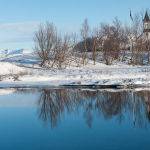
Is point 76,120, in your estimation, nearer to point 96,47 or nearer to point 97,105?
point 97,105

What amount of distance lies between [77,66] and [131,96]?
1288 inches

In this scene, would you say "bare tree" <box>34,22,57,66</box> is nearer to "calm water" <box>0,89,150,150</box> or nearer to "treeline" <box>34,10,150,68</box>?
"treeline" <box>34,10,150,68</box>

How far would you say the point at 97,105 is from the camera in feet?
73.6

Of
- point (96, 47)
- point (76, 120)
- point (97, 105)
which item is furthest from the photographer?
point (96, 47)

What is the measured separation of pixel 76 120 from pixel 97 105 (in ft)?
14.4

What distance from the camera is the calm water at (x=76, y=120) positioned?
539 inches

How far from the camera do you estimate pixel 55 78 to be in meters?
37.6

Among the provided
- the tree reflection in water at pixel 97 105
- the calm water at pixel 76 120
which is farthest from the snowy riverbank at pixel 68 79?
the calm water at pixel 76 120

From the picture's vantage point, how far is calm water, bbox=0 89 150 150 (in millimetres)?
13703

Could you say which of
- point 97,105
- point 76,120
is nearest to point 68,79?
point 97,105

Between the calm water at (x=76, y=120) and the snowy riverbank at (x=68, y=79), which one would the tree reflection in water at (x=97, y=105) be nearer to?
the calm water at (x=76, y=120)

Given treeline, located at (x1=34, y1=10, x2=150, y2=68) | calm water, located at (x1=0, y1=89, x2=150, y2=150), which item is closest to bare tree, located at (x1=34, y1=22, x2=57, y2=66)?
treeline, located at (x1=34, y1=10, x2=150, y2=68)

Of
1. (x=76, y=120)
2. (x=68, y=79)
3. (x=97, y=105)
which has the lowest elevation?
(x=76, y=120)

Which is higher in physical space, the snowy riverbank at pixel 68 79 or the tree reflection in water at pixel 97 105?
the snowy riverbank at pixel 68 79
